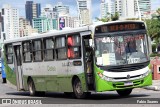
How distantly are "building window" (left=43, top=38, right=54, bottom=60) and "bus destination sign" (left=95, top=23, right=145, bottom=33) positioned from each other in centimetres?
338

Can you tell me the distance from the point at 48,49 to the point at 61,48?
1.26 metres

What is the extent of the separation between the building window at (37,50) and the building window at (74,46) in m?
2.89

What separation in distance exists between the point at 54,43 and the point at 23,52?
12.1 ft

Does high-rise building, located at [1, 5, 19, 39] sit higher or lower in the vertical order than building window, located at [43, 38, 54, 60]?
lower

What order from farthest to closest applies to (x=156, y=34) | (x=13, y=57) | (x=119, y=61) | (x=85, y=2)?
(x=85, y=2), (x=156, y=34), (x=13, y=57), (x=119, y=61)

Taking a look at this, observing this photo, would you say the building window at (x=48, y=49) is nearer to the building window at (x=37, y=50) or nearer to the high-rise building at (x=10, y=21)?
the building window at (x=37, y=50)

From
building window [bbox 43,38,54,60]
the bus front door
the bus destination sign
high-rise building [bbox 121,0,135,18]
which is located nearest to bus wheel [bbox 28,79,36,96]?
the bus front door

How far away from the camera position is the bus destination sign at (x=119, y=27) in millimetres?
17812

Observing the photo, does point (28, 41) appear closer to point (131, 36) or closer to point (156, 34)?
point (131, 36)

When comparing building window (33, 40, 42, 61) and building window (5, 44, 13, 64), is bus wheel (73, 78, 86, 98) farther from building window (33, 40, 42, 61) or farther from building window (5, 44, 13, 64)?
building window (5, 44, 13, 64)

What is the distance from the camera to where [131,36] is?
18016 millimetres

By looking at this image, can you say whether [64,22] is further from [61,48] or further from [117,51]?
[117,51]

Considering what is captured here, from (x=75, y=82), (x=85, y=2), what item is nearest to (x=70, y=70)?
(x=75, y=82)

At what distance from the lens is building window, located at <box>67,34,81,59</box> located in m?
18.5
